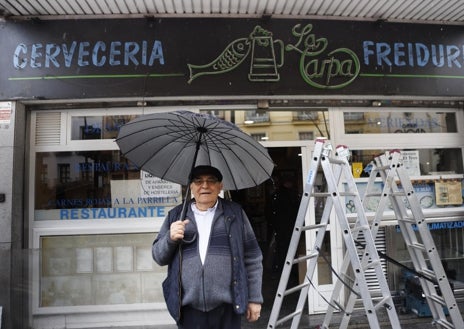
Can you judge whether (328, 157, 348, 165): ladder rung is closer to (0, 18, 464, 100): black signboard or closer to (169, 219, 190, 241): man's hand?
(169, 219, 190, 241): man's hand

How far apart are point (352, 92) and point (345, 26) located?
3.23 feet

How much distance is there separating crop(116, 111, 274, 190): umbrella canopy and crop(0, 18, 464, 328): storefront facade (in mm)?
2565

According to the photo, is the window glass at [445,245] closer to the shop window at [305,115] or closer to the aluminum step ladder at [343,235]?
the shop window at [305,115]

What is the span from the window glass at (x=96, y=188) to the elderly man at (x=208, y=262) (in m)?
2.67

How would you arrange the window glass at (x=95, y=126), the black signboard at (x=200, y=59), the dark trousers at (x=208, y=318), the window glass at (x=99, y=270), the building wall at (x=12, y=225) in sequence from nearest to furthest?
1. the dark trousers at (x=208, y=318)
2. the building wall at (x=12, y=225)
3. the black signboard at (x=200, y=59)
4. the window glass at (x=99, y=270)
5. the window glass at (x=95, y=126)

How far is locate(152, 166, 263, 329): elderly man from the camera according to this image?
244 centimetres

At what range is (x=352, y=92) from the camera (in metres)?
5.25

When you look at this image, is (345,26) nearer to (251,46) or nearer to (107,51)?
(251,46)

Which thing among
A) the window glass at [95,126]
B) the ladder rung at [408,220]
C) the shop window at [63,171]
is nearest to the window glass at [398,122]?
the ladder rung at [408,220]

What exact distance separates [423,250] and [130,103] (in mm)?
4029

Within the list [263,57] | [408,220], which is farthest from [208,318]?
[263,57]

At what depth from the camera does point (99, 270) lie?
516 cm

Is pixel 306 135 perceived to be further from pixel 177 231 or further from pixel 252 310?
pixel 177 231

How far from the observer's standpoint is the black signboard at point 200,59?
5000 mm
